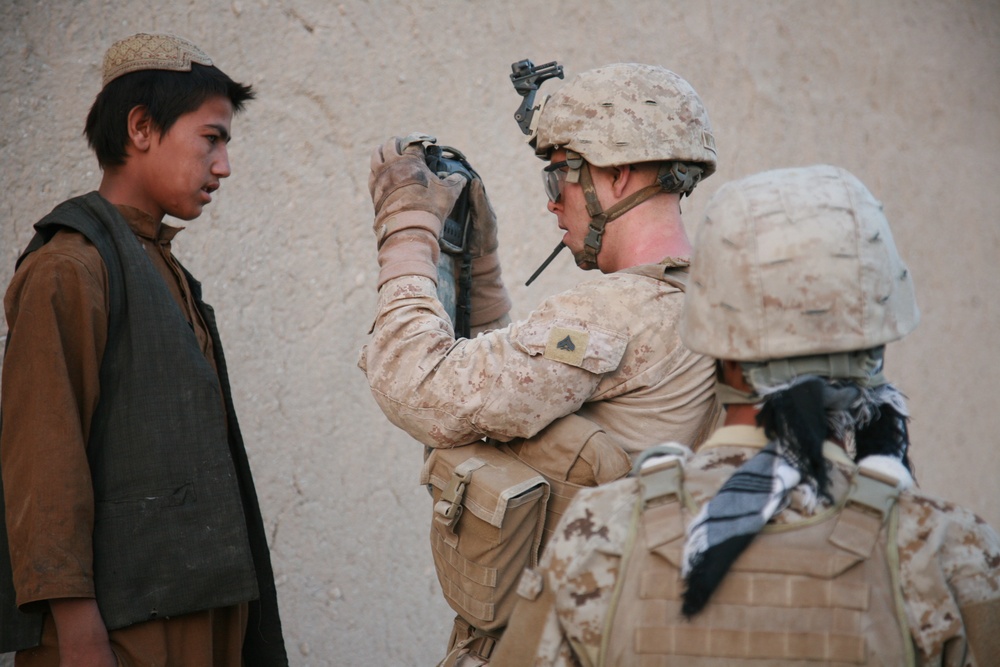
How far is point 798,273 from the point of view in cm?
134

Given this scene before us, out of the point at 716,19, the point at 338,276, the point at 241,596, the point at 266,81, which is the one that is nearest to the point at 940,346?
the point at 716,19

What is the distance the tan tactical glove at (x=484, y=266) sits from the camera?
2342 mm

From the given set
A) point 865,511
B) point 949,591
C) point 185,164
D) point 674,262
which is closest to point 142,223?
point 185,164

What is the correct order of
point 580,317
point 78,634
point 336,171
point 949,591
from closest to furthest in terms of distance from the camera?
point 949,591 → point 78,634 → point 580,317 → point 336,171

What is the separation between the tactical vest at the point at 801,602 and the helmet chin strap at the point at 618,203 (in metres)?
0.91

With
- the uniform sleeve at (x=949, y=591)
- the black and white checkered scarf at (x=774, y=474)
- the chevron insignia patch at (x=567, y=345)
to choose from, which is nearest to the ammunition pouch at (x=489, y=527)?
the chevron insignia patch at (x=567, y=345)

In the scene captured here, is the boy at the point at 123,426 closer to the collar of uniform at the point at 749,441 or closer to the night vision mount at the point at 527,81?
the night vision mount at the point at 527,81

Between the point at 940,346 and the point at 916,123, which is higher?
the point at 916,123

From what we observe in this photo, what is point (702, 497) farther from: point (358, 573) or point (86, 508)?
point (358, 573)

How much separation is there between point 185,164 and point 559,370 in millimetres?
918

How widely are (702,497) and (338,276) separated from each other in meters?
2.10

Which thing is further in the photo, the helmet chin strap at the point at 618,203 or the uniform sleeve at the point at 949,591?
the helmet chin strap at the point at 618,203

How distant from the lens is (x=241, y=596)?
1.97 metres

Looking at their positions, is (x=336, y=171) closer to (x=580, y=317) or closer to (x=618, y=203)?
(x=618, y=203)
